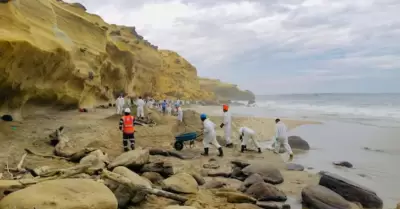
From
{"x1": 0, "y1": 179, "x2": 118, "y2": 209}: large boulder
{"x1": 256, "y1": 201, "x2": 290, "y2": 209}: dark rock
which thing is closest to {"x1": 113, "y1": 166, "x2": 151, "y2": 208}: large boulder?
{"x1": 0, "y1": 179, "x2": 118, "y2": 209}: large boulder

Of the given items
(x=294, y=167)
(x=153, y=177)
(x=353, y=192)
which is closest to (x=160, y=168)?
(x=153, y=177)

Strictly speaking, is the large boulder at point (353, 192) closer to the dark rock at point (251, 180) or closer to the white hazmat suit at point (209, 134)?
the dark rock at point (251, 180)

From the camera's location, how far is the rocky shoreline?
4.79 meters

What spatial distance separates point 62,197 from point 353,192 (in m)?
5.86

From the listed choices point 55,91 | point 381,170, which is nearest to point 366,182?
point 381,170

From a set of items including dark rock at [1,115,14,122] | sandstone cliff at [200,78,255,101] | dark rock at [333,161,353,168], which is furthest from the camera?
sandstone cliff at [200,78,255,101]

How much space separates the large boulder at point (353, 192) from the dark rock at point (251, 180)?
4.88ft

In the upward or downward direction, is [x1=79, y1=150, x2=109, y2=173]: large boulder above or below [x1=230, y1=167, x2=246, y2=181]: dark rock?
above

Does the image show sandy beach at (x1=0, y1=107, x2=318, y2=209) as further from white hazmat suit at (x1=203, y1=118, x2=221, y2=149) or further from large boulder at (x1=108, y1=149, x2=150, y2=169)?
large boulder at (x1=108, y1=149, x2=150, y2=169)

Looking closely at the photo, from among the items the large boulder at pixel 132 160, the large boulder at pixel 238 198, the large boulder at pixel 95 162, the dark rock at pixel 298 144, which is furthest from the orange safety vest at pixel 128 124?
the dark rock at pixel 298 144

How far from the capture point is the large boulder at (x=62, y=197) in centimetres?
430

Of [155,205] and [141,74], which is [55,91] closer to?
[155,205]

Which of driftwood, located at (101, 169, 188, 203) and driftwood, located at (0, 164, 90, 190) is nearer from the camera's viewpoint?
driftwood, located at (0, 164, 90, 190)

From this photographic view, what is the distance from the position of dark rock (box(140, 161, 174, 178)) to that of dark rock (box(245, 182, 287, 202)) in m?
1.85
